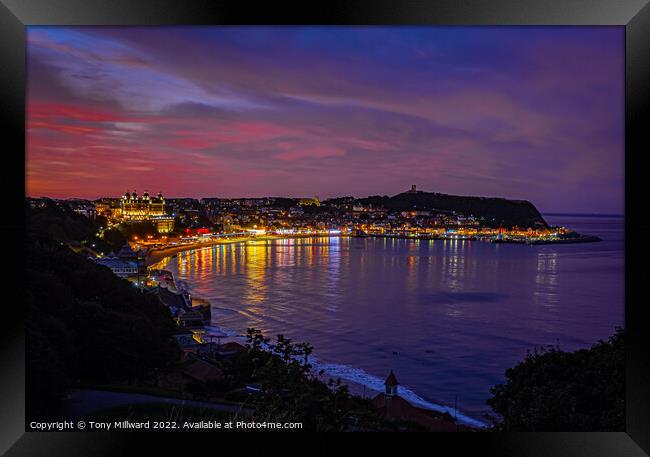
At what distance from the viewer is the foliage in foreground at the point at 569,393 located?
3025 mm

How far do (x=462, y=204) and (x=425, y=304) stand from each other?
2350 mm

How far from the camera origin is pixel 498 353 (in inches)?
335

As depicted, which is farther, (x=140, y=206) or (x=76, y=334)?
(x=140, y=206)

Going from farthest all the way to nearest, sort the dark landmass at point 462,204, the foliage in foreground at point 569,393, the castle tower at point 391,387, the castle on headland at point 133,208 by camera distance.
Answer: the dark landmass at point 462,204, the castle on headland at point 133,208, the castle tower at point 391,387, the foliage in foreground at point 569,393

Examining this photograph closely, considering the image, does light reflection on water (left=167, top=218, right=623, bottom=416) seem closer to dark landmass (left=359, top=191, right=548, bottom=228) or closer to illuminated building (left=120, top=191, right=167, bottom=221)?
dark landmass (left=359, top=191, right=548, bottom=228)

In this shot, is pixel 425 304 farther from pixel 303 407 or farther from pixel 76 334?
pixel 303 407

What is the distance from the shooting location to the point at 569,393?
129 inches

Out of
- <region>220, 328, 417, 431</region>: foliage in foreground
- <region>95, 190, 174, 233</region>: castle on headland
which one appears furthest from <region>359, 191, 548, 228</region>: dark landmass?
<region>220, 328, 417, 431</region>: foliage in foreground

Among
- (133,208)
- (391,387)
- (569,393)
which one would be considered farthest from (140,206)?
(569,393)

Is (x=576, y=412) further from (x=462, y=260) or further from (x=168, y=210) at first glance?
(x=462, y=260)
